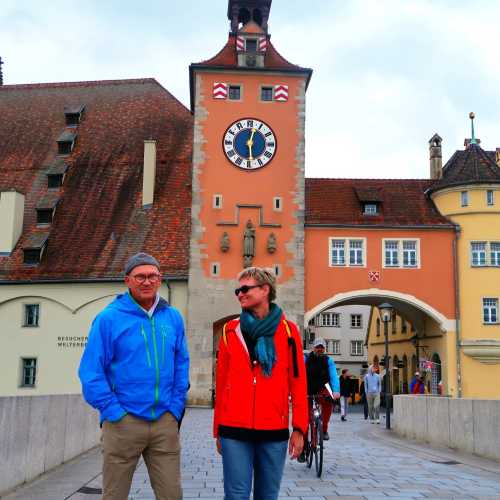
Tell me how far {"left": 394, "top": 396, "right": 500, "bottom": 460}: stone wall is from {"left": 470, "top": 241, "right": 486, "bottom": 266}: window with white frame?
1660cm

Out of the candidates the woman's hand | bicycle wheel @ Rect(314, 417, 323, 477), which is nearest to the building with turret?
bicycle wheel @ Rect(314, 417, 323, 477)

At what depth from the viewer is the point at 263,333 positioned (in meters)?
4.93

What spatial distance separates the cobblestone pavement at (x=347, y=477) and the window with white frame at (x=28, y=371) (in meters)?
20.2

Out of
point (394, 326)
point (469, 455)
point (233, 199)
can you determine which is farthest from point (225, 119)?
point (469, 455)

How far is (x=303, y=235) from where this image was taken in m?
32.9

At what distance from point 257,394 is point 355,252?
28734mm

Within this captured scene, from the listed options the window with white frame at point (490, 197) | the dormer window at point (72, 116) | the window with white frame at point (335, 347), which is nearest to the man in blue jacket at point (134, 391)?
the window with white frame at point (490, 197)

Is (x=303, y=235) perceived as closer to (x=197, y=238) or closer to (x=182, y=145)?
(x=197, y=238)

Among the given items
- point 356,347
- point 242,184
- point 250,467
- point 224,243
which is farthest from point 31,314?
point 356,347

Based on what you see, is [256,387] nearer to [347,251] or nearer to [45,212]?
[347,251]

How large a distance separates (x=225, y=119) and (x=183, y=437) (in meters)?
19.9

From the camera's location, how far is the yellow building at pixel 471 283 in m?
32.2

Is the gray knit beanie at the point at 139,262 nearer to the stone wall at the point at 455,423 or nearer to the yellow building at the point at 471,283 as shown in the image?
the stone wall at the point at 455,423

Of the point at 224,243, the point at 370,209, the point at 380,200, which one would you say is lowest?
the point at 224,243
